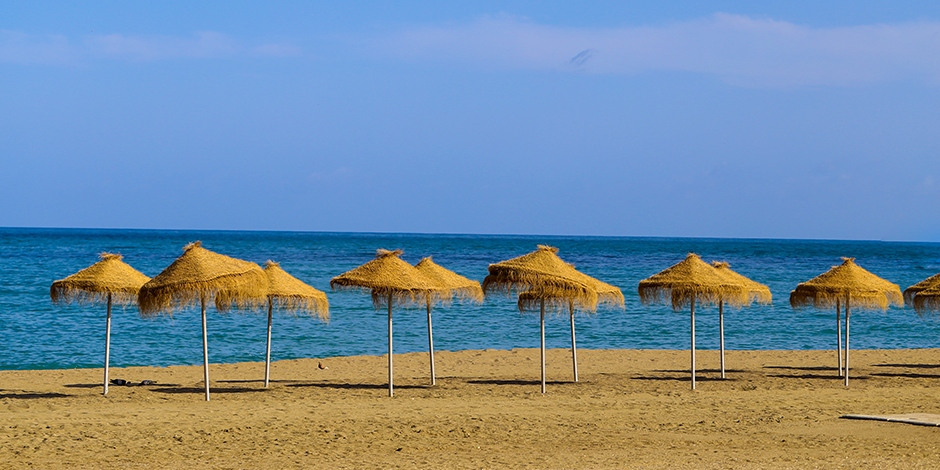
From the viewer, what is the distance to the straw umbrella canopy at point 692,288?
13.0 meters

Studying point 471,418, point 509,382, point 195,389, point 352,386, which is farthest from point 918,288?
point 195,389

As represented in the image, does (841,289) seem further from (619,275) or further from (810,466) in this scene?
(619,275)

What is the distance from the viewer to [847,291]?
541 inches

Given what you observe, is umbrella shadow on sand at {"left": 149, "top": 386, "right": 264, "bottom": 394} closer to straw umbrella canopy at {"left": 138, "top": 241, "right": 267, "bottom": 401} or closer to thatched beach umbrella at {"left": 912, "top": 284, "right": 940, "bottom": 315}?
straw umbrella canopy at {"left": 138, "top": 241, "right": 267, "bottom": 401}

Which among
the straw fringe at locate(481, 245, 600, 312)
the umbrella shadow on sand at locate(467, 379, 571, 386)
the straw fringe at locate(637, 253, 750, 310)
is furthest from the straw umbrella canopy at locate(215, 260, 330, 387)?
the straw fringe at locate(637, 253, 750, 310)

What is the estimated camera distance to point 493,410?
446 inches

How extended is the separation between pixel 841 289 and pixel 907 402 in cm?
241

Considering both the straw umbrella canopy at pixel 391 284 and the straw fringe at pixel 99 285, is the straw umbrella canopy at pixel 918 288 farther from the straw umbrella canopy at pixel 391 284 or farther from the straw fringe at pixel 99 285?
the straw fringe at pixel 99 285

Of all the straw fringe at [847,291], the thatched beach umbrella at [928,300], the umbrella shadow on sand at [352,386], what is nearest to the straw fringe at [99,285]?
the umbrella shadow on sand at [352,386]

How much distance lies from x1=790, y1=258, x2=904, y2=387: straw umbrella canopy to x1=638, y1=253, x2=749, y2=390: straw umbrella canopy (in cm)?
152

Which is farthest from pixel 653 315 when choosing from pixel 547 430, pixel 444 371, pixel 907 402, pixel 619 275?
pixel 619 275

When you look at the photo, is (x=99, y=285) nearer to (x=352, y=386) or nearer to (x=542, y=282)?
(x=352, y=386)

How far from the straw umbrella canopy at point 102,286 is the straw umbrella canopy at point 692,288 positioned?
25.4 feet

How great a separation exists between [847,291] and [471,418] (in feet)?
23.2
